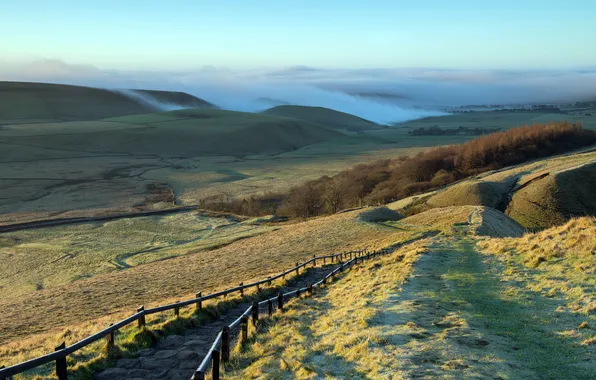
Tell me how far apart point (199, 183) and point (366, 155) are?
67854mm

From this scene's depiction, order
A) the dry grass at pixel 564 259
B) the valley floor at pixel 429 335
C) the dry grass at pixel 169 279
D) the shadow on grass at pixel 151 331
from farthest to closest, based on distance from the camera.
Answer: the dry grass at pixel 169 279
the dry grass at pixel 564 259
the shadow on grass at pixel 151 331
the valley floor at pixel 429 335

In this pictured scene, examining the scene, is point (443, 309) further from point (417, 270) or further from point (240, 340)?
point (417, 270)

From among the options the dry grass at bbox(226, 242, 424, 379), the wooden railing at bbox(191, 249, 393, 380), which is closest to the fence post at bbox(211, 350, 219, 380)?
the wooden railing at bbox(191, 249, 393, 380)

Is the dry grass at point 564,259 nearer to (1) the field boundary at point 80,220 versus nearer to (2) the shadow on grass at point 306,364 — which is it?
(2) the shadow on grass at point 306,364

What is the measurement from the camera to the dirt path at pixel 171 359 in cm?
1062

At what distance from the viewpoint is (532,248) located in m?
21.7

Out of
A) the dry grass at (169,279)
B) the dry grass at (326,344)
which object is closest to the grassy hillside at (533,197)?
the dry grass at (169,279)

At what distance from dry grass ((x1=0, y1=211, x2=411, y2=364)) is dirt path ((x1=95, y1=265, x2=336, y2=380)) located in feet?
12.6

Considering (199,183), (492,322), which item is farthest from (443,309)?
(199,183)

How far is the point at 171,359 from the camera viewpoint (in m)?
11.7

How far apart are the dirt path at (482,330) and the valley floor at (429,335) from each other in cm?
2

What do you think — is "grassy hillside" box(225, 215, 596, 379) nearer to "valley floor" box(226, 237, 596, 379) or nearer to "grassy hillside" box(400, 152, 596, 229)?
"valley floor" box(226, 237, 596, 379)

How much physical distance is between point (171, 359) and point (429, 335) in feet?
19.1

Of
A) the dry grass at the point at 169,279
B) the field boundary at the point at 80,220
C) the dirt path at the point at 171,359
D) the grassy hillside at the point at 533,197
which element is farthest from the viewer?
the field boundary at the point at 80,220
